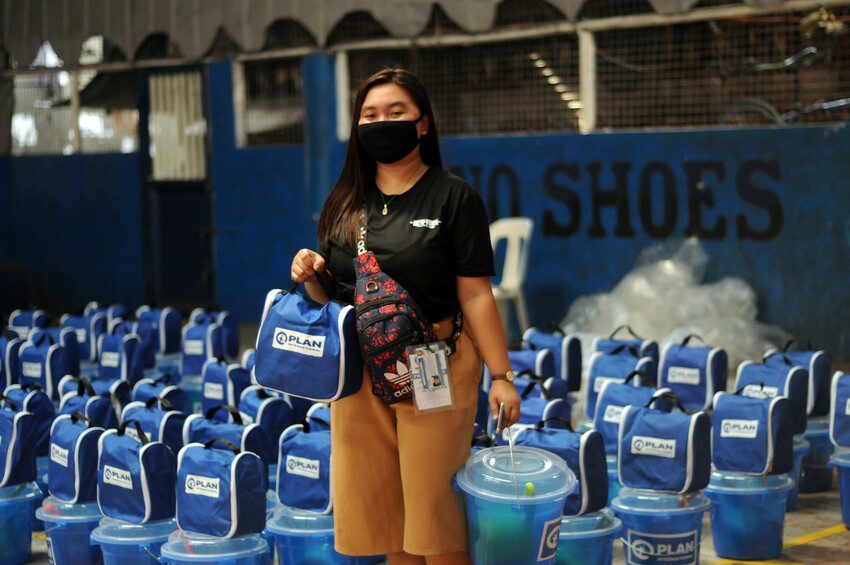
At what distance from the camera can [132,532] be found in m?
4.86

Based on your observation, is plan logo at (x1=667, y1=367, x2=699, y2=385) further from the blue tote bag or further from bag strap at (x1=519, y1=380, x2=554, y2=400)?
the blue tote bag

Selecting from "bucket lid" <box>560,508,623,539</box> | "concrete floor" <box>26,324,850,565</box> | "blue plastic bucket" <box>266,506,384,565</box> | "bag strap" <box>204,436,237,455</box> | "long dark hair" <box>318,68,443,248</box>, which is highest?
"long dark hair" <box>318,68,443,248</box>

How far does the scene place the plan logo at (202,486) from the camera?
15.1 feet

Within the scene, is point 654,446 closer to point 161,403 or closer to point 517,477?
A: point 517,477

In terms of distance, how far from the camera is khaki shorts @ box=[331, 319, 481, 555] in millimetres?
3535

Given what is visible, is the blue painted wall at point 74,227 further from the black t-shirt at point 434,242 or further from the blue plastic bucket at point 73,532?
the black t-shirt at point 434,242

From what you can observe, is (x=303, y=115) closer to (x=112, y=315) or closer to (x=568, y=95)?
(x=568, y=95)

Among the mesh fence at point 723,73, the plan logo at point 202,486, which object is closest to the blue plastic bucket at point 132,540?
the plan logo at point 202,486

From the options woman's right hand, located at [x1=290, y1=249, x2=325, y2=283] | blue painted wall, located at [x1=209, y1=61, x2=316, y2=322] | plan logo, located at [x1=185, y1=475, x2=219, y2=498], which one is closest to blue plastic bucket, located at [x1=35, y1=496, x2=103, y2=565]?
plan logo, located at [x1=185, y1=475, x2=219, y2=498]

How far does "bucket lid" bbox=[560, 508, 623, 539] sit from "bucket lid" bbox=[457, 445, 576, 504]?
0.94 metres

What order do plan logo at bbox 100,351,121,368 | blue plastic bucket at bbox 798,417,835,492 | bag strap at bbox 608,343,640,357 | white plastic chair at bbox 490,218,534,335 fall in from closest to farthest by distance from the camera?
blue plastic bucket at bbox 798,417,835,492, bag strap at bbox 608,343,640,357, plan logo at bbox 100,351,121,368, white plastic chair at bbox 490,218,534,335

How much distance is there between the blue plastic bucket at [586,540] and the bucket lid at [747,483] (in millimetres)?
870

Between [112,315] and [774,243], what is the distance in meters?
5.50

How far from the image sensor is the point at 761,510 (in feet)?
17.8
